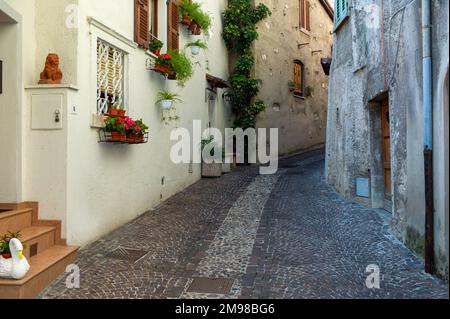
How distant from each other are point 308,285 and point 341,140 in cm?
523

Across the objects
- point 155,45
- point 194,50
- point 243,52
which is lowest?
point 155,45

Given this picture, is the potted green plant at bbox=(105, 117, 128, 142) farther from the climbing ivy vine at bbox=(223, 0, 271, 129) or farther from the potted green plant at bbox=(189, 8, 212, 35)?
the climbing ivy vine at bbox=(223, 0, 271, 129)

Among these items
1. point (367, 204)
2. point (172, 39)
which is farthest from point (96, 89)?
point (367, 204)

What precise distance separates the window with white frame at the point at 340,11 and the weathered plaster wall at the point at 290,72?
15.3ft

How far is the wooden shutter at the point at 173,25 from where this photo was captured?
8594mm

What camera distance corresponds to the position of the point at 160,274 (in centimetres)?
456

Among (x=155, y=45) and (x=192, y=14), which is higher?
(x=192, y=14)

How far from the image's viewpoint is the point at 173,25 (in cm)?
885

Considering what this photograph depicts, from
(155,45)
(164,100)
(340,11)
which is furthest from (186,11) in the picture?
(340,11)

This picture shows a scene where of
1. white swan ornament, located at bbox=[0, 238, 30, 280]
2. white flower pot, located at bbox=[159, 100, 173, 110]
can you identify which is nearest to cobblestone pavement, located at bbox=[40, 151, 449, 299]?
white swan ornament, located at bbox=[0, 238, 30, 280]

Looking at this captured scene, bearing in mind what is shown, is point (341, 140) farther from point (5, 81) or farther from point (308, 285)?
point (5, 81)

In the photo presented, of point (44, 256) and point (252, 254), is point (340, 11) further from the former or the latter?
point (44, 256)

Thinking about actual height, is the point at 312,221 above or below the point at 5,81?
below

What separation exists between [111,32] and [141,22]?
4.34ft
